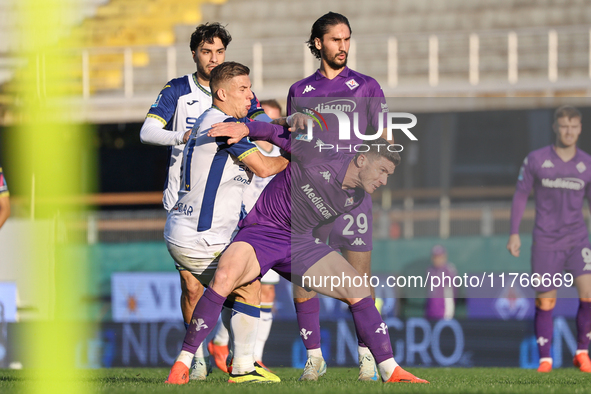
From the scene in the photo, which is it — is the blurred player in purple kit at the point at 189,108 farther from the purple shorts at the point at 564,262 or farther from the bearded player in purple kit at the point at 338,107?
the purple shorts at the point at 564,262

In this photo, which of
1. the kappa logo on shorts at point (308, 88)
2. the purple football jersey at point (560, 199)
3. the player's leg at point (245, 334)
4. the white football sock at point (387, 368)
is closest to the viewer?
the white football sock at point (387, 368)

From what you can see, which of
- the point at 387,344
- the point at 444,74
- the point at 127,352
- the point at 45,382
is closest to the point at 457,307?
the point at 127,352

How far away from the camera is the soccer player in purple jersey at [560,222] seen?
6426 mm

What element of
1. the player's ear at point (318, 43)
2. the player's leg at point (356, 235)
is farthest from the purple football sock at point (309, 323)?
the player's ear at point (318, 43)

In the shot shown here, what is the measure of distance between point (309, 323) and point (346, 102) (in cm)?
145

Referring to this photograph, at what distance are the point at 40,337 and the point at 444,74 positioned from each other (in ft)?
33.3

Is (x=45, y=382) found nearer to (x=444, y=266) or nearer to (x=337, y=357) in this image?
(x=337, y=357)

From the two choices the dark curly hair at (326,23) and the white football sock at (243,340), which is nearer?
the white football sock at (243,340)

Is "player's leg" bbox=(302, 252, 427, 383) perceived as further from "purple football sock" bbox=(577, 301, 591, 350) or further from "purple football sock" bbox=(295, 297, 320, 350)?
"purple football sock" bbox=(577, 301, 591, 350)

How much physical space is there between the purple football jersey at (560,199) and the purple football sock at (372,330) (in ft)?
9.42

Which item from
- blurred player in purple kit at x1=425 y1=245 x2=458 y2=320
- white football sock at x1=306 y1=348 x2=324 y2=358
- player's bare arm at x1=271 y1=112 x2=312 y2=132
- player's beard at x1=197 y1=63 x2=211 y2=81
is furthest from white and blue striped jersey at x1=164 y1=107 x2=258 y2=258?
blurred player in purple kit at x1=425 y1=245 x2=458 y2=320

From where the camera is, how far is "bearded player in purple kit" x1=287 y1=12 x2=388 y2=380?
503 cm

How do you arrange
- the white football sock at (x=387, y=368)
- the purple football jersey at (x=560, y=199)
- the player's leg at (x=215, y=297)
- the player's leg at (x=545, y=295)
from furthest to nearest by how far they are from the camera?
1. the purple football jersey at (x=560, y=199)
2. the player's leg at (x=545, y=295)
3. the player's leg at (x=215, y=297)
4. the white football sock at (x=387, y=368)

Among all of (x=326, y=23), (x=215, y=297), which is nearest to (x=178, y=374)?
(x=215, y=297)
